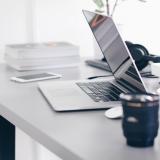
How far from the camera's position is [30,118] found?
3.53ft

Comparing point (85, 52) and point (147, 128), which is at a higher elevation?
point (147, 128)

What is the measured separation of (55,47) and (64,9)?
421mm

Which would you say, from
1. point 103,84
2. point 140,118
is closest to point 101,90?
point 103,84

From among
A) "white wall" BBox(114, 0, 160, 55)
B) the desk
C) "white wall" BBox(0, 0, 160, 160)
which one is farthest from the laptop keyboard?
"white wall" BBox(114, 0, 160, 55)

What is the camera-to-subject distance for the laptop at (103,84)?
114 centimetres

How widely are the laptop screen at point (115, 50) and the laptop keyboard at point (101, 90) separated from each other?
43 millimetres

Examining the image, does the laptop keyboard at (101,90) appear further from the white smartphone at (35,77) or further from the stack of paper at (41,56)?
the stack of paper at (41,56)

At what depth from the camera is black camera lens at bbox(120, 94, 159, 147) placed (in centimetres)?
81

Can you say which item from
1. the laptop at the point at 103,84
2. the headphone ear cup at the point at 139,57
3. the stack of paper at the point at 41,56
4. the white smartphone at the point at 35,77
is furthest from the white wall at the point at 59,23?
the laptop at the point at 103,84

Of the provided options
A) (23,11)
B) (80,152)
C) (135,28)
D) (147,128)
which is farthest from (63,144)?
(135,28)

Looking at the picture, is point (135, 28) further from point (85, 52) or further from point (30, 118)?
point (30, 118)

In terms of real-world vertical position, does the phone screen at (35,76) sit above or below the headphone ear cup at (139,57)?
below

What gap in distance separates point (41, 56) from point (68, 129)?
0.91 m

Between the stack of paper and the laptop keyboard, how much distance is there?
429 mm
